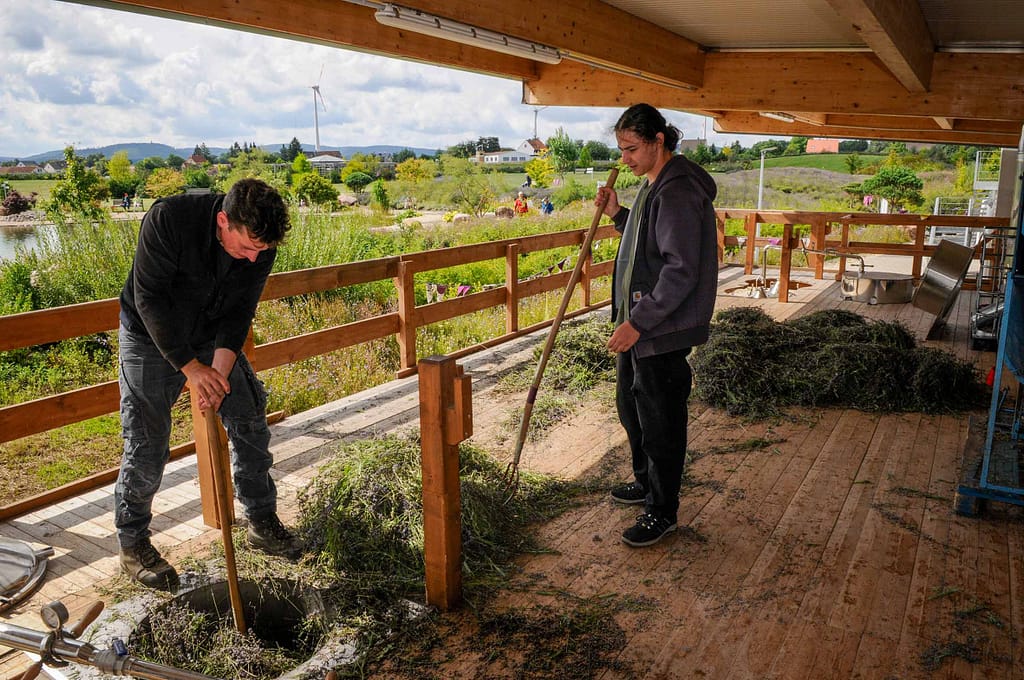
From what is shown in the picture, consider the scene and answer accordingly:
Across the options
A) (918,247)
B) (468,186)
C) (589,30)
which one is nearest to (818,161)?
(468,186)

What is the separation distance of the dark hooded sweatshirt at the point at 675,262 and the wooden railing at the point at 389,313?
1.87 metres

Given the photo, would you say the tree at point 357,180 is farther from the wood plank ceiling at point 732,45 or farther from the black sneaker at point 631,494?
the black sneaker at point 631,494

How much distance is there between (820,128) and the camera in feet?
32.3

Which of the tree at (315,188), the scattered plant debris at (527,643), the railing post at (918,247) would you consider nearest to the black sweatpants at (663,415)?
the scattered plant debris at (527,643)

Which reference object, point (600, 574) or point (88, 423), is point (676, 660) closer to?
point (600, 574)

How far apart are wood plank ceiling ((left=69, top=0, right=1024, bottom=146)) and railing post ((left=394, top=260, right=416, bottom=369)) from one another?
1474 mm

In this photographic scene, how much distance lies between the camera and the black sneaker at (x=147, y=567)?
8.61ft

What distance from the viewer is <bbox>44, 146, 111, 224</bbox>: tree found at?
12.0 m

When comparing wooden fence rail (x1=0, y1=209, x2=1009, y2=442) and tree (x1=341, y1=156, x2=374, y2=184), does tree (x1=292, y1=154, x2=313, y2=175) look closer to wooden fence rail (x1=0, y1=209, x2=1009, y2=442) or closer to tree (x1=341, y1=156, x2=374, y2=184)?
tree (x1=341, y1=156, x2=374, y2=184)

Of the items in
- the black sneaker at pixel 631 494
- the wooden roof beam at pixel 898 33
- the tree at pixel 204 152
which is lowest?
the black sneaker at pixel 631 494

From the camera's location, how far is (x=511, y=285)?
21.7 feet

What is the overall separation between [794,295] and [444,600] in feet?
24.7

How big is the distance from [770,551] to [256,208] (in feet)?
7.63

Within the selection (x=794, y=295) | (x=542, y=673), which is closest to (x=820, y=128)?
(x=794, y=295)
